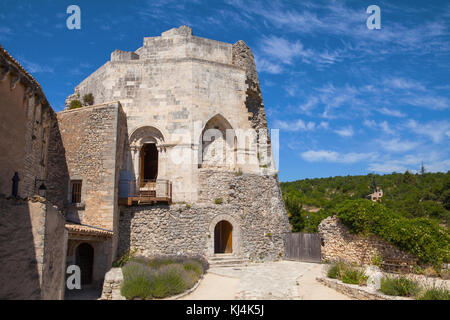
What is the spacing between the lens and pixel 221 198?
16438 millimetres

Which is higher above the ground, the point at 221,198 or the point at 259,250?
the point at 221,198

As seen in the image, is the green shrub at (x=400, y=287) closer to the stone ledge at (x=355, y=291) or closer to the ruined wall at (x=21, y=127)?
the stone ledge at (x=355, y=291)

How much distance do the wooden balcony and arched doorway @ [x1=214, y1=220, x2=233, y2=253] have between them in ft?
11.6

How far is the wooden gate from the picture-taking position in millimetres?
16906

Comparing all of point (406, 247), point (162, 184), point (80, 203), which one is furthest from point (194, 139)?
point (406, 247)

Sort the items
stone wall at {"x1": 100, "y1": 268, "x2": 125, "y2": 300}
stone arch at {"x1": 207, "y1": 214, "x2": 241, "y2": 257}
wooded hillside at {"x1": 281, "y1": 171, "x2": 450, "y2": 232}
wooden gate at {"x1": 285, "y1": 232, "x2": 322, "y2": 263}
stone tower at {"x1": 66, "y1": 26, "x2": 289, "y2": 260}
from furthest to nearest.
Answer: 1. wooded hillside at {"x1": 281, "y1": 171, "x2": 450, "y2": 232}
2. wooden gate at {"x1": 285, "y1": 232, "x2": 322, "y2": 263}
3. stone arch at {"x1": 207, "y1": 214, "x2": 241, "y2": 257}
4. stone tower at {"x1": 66, "y1": 26, "x2": 289, "y2": 260}
5. stone wall at {"x1": 100, "y1": 268, "x2": 125, "y2": 300}

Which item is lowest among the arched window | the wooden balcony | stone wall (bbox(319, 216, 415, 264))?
stone wall (bbox(319, 216, 415, 264))

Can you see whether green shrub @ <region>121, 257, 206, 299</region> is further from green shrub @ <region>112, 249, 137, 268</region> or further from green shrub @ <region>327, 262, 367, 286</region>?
green shrub @ <region>327, 262, 367, 286</region>

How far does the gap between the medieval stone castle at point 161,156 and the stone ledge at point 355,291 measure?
599 centimetres

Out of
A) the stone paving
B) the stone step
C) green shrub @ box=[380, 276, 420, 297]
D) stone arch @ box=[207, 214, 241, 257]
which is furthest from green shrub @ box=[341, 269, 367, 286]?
stone arch @ box=[207, 214, 241, 257]

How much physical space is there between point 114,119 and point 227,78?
244 inches

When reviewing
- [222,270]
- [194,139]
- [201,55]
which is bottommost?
[222,270]

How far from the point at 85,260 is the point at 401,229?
12.0m
